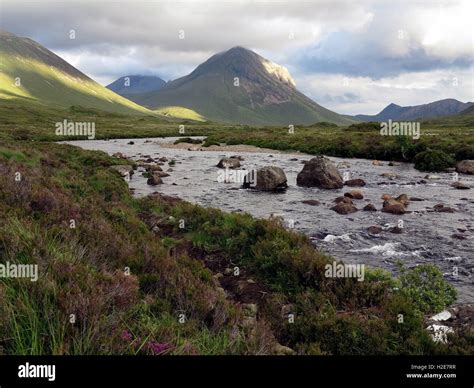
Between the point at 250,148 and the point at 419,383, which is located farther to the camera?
the point at 250,148

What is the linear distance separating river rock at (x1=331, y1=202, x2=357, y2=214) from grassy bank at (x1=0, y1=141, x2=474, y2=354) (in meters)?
7.46

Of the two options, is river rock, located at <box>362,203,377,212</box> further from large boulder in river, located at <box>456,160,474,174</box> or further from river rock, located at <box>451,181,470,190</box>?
large boulder in river, located at <box>456,160,474,174</box>

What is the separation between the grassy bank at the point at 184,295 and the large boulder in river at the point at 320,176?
1523 centimetres

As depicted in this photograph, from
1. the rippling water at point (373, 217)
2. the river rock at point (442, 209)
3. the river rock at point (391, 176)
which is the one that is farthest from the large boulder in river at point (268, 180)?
the river rock at point (391, 176)

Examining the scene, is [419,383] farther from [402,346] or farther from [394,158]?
[394,158]

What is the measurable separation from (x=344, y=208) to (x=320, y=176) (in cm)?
846

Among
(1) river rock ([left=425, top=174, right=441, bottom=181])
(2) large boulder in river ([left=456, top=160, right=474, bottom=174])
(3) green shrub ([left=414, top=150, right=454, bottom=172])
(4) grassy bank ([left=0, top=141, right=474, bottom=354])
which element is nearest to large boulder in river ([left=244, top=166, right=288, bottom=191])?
(1) river rock ([left=425, top=174, right=441, bottom=181])

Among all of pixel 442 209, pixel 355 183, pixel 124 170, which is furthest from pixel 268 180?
pixel 124 170

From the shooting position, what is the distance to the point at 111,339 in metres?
5.08

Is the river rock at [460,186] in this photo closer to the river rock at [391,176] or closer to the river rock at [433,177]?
the river rock at [433,177]

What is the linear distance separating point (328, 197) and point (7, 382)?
21.9 m

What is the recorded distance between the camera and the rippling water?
43.6ft

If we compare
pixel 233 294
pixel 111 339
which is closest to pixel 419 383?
pixel 111 339

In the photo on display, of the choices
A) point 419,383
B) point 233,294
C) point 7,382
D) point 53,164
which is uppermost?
point 53,164
